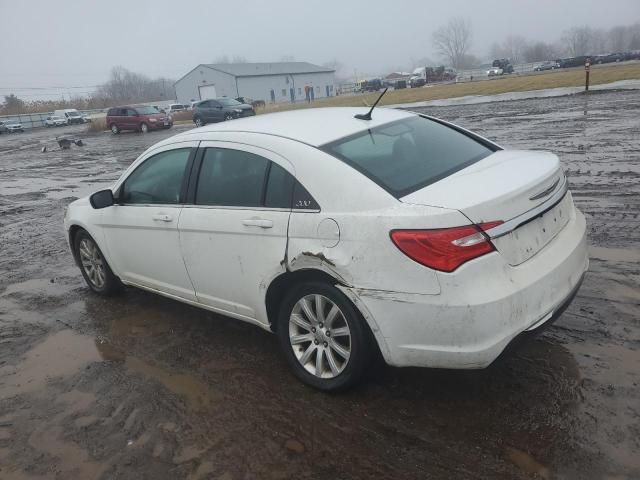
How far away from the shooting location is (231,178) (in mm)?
3723

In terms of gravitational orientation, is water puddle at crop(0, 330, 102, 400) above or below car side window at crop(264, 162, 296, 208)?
below

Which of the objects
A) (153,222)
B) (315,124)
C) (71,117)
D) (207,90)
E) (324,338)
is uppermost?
(207,90)

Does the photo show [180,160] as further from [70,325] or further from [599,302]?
[599,302]

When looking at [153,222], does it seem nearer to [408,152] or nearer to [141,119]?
[408,152]

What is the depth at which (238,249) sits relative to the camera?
355 centimetres

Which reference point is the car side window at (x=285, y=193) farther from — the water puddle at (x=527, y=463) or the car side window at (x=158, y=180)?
the water puddle at (x=527, y=463)

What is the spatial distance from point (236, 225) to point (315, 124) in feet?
3.05

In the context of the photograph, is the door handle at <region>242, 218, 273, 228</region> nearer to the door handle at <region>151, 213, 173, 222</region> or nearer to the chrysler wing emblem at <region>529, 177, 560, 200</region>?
the door handle at <region>151, 213, 173, 222</region>

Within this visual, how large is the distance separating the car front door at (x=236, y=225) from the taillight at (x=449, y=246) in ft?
2.94

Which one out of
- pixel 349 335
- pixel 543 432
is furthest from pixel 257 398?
pixel 543 432

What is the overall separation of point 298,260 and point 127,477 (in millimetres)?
1491

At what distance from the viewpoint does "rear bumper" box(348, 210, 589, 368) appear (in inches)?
105

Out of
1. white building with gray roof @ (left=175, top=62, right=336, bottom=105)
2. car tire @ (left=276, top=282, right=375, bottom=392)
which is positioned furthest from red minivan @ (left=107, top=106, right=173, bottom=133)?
white building with gray roof @ (left=175, top=62, right=336, bottom=105)

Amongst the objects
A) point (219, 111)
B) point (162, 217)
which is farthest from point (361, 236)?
point (219, 111)
